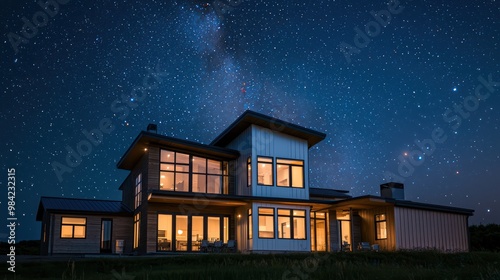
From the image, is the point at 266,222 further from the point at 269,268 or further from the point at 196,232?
the point at 269,268

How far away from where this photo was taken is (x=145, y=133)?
23.6m

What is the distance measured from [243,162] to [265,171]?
121 centimetres

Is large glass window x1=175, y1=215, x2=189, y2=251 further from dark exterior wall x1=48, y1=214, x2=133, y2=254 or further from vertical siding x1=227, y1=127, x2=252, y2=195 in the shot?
dark exterior wall x1=48, y1=214, x2=133, y2=254

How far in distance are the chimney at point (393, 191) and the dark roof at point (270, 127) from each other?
433 centimetres

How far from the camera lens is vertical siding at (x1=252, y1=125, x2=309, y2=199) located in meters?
25.6

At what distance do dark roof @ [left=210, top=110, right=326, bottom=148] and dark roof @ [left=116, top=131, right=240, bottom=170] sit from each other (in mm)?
1310

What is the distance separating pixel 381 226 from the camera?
86.7ft

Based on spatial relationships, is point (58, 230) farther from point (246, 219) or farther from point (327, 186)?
point (327, 186)

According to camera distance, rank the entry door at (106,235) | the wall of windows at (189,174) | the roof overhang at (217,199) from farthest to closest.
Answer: the entry door at (106,235) → the wall of windows at (189,174) → the roof overhang at (217,199)

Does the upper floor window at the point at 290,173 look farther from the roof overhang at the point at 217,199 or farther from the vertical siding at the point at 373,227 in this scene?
the vertical siding at the point at 373,227

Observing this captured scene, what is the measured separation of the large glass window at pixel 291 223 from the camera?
25359 mm

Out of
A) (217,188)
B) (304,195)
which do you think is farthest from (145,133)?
(304,195)

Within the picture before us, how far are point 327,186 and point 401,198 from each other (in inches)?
385

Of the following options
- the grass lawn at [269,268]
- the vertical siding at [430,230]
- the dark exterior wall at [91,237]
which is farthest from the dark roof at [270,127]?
the grass lawn at [269,268]
